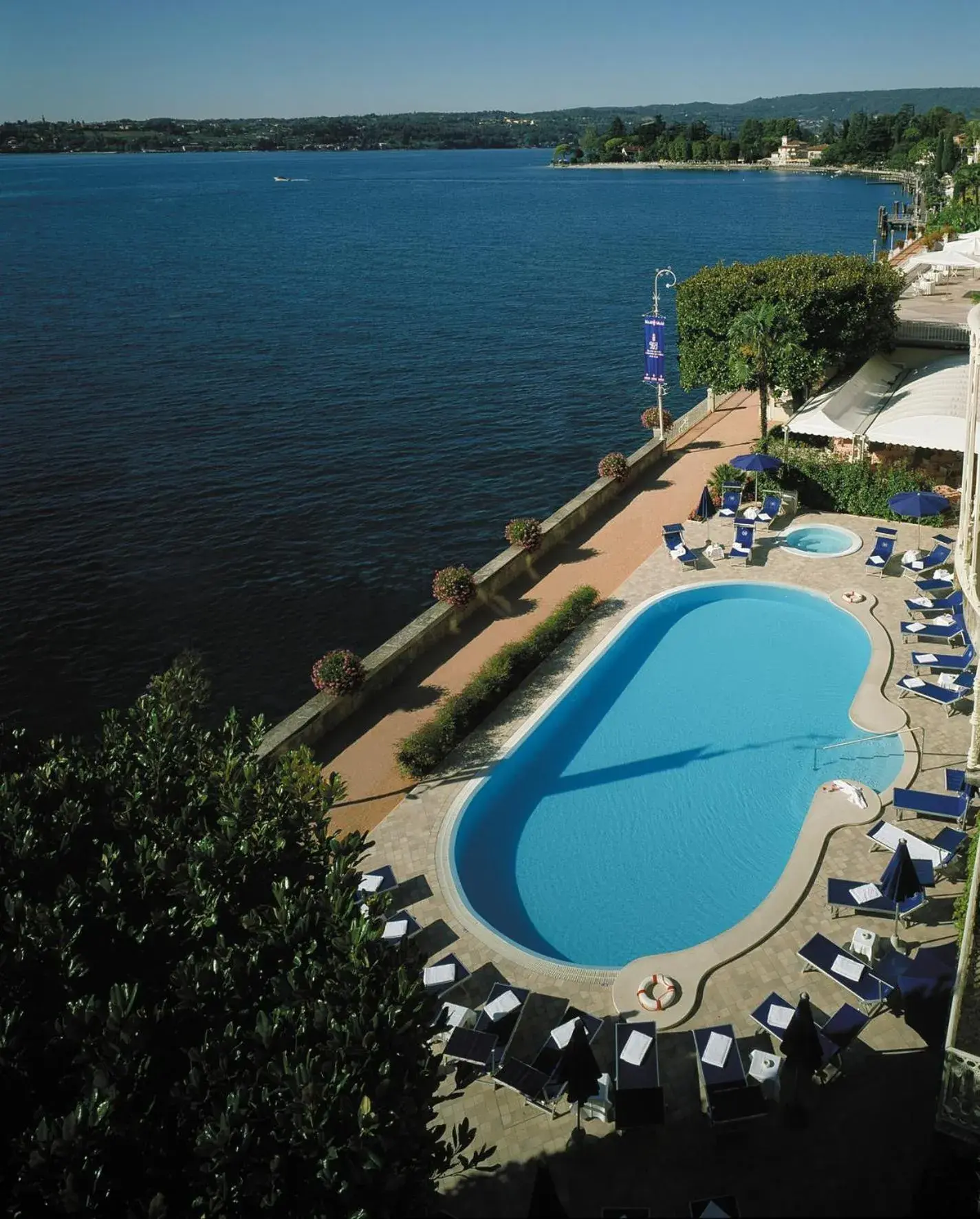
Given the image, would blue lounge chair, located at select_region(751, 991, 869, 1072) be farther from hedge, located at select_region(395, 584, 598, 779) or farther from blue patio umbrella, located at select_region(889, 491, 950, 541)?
blue patio umbrella, located at select_region(889, 491, 950, 541)

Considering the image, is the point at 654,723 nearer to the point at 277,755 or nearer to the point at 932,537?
the point at 277,755

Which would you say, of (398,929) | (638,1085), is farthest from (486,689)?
(638,1085)

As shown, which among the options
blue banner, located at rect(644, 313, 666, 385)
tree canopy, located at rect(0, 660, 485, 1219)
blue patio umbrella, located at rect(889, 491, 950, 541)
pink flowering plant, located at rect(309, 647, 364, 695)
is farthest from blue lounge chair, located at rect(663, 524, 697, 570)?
tree canopy, located at rect(0, 660, 485, 1219)

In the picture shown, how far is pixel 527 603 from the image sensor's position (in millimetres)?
26109

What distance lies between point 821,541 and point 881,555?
285 centimetres

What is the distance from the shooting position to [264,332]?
6788 centimetres

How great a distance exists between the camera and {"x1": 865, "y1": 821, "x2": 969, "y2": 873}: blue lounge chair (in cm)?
1538

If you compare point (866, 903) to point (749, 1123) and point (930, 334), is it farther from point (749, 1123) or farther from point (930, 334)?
point (930, 334)

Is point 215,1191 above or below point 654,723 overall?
above

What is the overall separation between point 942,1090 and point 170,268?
4097 inches

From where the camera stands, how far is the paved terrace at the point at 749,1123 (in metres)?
10.9

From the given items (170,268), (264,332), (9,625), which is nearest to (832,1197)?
(9,625)

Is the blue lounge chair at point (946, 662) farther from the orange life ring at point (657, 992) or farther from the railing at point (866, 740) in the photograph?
the orange life ring at point (657, 992)

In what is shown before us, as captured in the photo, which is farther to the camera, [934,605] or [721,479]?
[721,479]
